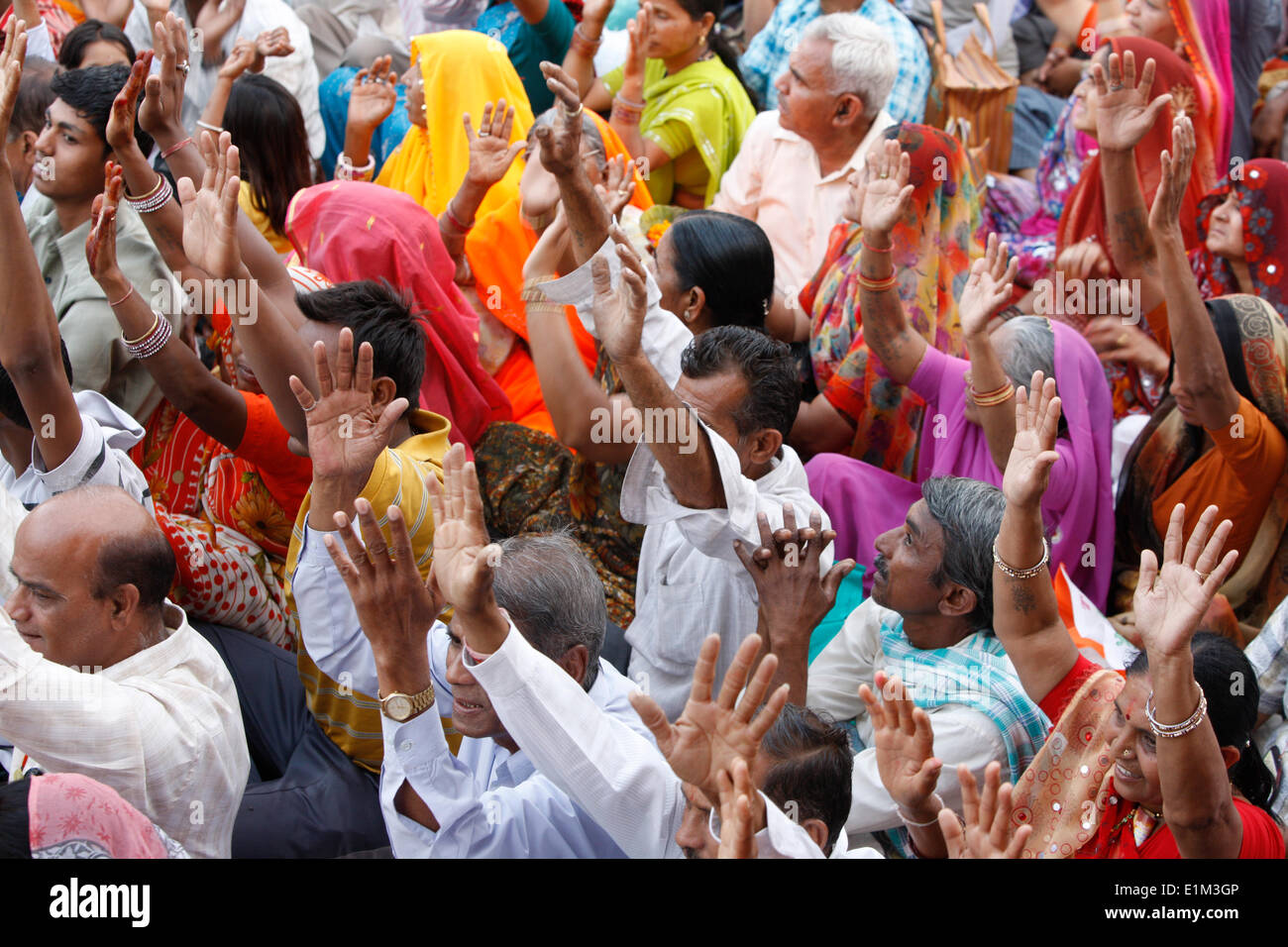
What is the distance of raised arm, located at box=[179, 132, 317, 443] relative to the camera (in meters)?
2.77

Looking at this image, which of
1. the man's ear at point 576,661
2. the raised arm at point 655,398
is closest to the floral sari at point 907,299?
the raised arm at point 655,398

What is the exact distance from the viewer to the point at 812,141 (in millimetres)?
4574

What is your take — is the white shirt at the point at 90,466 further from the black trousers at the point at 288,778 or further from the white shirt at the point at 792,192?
the white shirt at the point at 792,192

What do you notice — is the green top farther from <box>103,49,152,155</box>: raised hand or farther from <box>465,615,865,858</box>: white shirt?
<box>465,615,865,858</box>: white shirt

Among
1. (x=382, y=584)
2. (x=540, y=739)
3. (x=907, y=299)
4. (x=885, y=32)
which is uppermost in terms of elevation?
(x=885, y=32)

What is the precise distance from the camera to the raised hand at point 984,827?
1.75 metres

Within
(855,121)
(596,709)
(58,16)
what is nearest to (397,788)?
(596,709)

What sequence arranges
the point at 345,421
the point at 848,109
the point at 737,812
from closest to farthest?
the point at 737,812 < the point at 345,421 < the point at 848,109

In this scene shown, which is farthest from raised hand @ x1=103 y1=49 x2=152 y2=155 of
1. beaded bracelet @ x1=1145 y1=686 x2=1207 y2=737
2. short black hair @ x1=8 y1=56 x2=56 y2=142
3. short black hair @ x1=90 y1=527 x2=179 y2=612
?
beaded bracelet @ x1=1145 y1=686 x2=1207 y2=737

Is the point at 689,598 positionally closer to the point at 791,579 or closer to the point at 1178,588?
the point at 791,579

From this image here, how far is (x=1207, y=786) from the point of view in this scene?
200 centimetres

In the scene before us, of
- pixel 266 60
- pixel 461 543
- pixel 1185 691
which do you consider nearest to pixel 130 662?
pixel 461 543

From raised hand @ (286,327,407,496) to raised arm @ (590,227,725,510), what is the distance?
0.45 metres

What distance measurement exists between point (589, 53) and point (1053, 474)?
9.03ft
